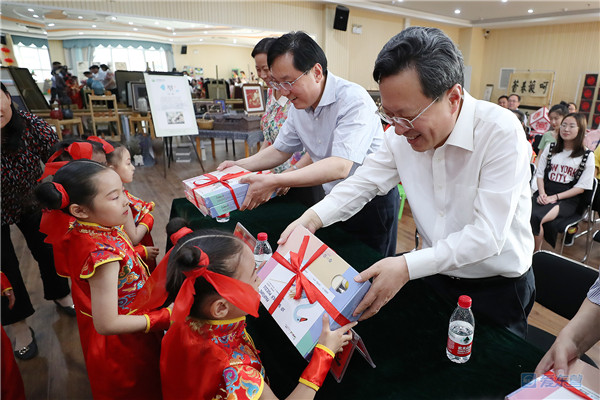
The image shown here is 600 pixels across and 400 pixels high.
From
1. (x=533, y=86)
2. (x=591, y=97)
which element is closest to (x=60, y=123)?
(x=533, y=86)

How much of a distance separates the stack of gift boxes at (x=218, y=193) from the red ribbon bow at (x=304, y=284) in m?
0.55

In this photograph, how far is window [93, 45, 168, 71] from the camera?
7.09 meters

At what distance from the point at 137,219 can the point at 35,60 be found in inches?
253

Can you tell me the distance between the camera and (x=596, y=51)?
9.98m

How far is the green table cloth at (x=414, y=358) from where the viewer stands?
0.78m

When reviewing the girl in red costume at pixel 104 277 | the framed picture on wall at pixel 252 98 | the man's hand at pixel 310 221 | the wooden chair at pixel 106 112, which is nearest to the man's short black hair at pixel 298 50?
the man's hand at pixel 310 221

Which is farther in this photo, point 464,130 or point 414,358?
point 464,130

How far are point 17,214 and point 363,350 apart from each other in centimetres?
198

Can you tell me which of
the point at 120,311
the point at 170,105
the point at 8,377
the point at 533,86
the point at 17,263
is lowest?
the point at 8,377

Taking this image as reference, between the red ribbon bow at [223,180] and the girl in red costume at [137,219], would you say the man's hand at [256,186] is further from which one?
the girl in red costume at [137,219]

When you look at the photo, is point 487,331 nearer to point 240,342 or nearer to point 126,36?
point 240,342

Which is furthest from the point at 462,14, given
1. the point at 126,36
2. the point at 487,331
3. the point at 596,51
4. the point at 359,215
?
the point at 487,331

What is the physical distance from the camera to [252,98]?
6.55 m

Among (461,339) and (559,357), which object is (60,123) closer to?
(461,339)
